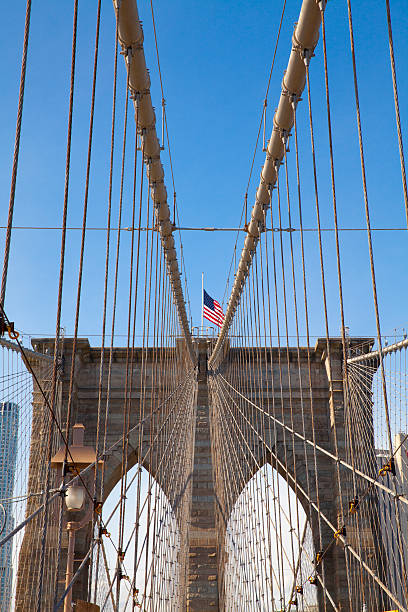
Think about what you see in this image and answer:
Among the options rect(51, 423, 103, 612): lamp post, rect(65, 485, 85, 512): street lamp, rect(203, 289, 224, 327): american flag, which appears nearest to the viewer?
rect(51, 423, 103, 612): lamp post

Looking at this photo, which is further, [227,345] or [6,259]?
[227,345]

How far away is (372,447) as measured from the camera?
15922mm

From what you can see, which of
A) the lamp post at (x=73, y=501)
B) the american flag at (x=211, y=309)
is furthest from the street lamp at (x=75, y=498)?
the american flag at (x=211, y=309)

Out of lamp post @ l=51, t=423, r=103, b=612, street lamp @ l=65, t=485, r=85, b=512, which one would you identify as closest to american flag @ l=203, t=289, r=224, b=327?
lamp post @ l=51, t=423, r=103, b=612

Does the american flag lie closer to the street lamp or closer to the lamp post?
the lamp post

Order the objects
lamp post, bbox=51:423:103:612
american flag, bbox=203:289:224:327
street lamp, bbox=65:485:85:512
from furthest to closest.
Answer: american flag, bbox=203:289:224:327, street lamp, bbox=65:485:85:512, lamp post, bbox=51:423:103:612

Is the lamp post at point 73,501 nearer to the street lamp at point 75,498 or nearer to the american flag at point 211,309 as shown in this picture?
the street lamp at point 75,498

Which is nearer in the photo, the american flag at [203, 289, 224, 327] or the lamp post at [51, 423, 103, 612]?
the lamp post at [51, 423, 103, 612]

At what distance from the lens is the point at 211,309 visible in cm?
1791

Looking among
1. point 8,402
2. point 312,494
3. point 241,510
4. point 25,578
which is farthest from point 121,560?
point 312,494

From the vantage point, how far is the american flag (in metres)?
17.6

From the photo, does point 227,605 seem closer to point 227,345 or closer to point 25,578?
point 25,578

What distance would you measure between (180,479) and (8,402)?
3498 mm

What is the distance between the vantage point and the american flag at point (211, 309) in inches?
693
